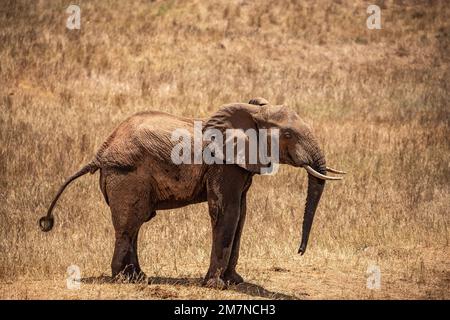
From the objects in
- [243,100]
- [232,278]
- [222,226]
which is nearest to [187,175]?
[222,226]

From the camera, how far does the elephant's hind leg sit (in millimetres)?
10977

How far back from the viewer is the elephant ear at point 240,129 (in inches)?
425

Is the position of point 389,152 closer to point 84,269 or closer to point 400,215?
point 400,215

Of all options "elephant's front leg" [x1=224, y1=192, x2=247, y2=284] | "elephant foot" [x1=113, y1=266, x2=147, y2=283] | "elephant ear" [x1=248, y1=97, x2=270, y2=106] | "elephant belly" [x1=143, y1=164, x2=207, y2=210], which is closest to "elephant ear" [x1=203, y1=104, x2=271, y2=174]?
"elephant ear" [x1=248, y1=97, x2=270, y2=106]

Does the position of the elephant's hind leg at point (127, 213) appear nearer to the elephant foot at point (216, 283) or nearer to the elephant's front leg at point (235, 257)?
the elephant foot at point (216, 283)

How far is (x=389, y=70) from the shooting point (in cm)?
2728

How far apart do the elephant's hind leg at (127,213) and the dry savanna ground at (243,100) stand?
353 millimetres

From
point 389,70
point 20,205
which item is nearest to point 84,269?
point 20,205

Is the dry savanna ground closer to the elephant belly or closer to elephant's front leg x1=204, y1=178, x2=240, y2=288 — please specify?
elephant's front leg x1=204, y1=178, x2=240, y2=288

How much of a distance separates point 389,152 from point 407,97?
212 inches

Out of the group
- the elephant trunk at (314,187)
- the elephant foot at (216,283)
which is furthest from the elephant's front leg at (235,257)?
the elephant trunk at (314,187)

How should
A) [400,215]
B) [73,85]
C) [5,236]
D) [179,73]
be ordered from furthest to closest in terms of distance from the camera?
[179,73]
[73,85]
[400,215]
[5,236]

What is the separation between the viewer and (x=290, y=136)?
10.7m

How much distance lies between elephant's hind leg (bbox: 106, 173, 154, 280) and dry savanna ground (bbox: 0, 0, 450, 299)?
35cm
